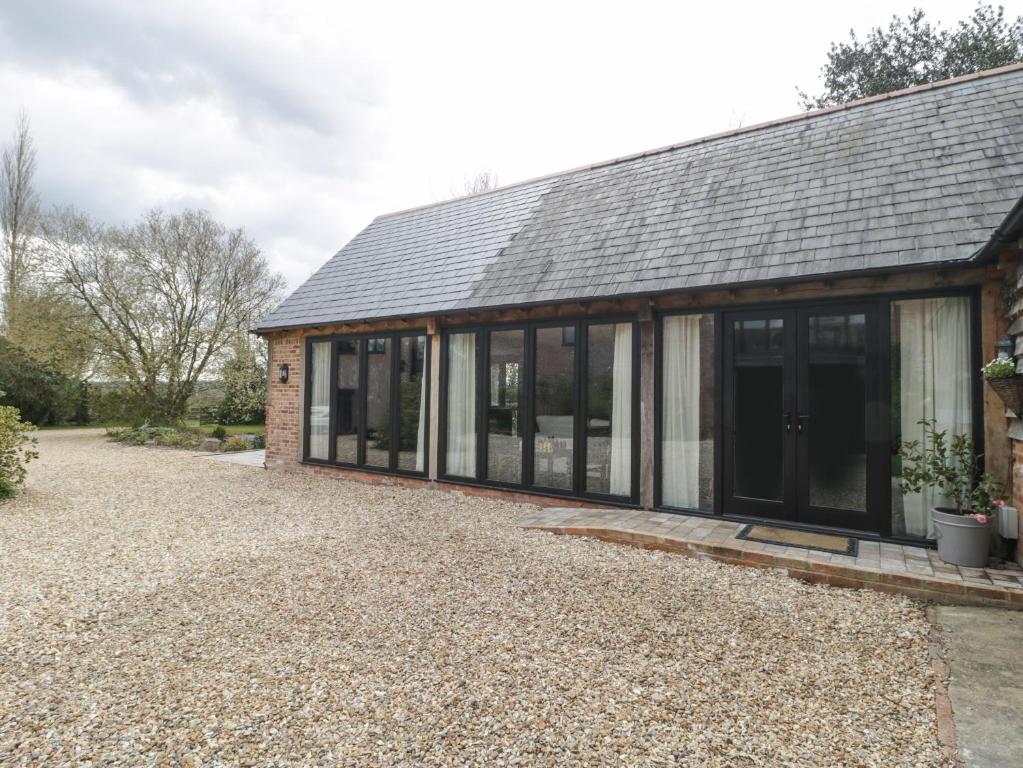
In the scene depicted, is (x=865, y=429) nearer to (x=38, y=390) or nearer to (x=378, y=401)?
(x=378, y=401)

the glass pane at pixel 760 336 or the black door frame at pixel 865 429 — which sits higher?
the glass pane at pixel 760 336

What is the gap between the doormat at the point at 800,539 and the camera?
176 inches

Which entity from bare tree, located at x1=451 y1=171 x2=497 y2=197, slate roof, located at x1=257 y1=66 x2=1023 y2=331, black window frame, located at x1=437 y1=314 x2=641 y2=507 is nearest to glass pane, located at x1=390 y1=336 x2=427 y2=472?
black window frame, located at x1=437 y1=314 x2=641 y2=507

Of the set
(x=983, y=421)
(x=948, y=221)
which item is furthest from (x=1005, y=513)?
(x=948, y=221)

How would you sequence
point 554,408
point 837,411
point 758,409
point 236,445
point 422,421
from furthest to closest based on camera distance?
point 236,445
point 422,421
point 554,408
point 758,409
point 837,411

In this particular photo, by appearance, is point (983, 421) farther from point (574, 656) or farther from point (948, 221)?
point (574, 656)

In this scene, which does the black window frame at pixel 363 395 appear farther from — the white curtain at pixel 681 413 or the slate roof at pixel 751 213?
the white curtain at pixel 681 413

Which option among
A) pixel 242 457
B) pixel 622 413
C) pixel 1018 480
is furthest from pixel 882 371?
pixel 242 457

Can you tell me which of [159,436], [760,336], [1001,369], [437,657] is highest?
[760,336]

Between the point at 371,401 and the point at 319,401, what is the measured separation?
1.31 meters

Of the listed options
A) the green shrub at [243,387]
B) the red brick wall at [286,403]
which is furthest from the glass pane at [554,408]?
the green shrub at [243,387]

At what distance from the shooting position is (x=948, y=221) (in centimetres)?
463

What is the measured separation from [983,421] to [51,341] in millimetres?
19067

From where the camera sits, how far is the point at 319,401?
30.3 feet
